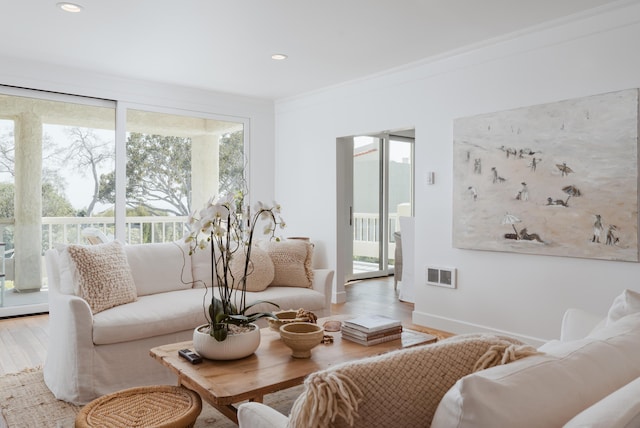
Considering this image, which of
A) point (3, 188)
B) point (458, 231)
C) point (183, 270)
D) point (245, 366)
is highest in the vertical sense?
point (3, 188)

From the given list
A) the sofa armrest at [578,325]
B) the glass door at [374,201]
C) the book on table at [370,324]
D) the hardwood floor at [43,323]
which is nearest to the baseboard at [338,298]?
the hardwood floor at [43,323]

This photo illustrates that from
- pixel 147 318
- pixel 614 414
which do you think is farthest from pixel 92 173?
pixel 614 414

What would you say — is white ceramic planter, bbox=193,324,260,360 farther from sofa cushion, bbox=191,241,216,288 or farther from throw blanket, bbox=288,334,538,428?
sofa cushion, bbox=191,241,216,288

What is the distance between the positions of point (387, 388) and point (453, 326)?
3.66 meters

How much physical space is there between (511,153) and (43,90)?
449 centimetres

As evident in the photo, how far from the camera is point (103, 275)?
298 cm

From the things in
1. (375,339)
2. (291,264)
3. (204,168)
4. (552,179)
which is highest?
(204,168)

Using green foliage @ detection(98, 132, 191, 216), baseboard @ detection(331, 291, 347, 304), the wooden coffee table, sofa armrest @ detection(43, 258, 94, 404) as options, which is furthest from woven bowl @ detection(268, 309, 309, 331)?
green foliage @ detection(98, 132, 191, 216)

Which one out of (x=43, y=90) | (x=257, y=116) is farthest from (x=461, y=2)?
(x=43, y=90)

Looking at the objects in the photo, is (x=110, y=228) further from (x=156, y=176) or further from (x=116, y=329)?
(x=116, y=329)

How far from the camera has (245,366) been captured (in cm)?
206

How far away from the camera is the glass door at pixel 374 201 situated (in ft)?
23.6

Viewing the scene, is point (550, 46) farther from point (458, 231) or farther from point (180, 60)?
point (180, 60)

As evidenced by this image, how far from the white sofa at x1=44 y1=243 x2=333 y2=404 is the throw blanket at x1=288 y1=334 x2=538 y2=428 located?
6.94 feet
